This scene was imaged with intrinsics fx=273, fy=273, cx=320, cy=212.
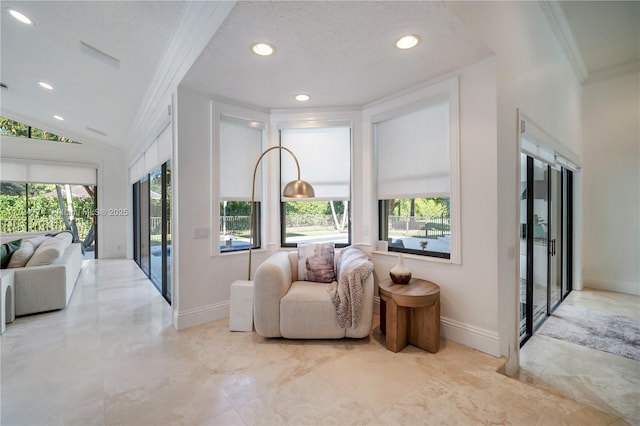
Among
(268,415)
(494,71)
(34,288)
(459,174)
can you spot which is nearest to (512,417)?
(268,415)

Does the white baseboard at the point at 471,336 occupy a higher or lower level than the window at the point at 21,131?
lower

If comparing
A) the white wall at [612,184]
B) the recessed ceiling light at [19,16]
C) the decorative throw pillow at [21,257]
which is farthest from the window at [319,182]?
the white wall at [612,184]

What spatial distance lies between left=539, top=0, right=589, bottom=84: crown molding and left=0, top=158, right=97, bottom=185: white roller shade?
30.2 ft

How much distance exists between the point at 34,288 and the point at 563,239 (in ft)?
24.7

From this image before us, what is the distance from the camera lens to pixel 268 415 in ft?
5.43

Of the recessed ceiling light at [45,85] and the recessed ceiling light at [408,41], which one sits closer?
the recessed ceiling light at [408,41]

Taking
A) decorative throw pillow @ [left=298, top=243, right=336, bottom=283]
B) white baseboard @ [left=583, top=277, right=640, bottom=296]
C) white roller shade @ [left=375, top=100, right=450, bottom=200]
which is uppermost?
white roller shade @ [left=375, top=100, right=450, bottom=200]

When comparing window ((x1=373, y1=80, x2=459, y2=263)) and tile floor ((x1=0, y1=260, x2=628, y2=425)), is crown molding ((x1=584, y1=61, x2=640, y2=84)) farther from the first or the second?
tile floor ((x1=0, y1=260, x2=628, y2=425))

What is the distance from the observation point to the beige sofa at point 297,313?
2523mm

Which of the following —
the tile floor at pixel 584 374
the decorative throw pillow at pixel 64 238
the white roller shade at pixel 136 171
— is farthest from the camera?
the white roller shade at pixel 136 171

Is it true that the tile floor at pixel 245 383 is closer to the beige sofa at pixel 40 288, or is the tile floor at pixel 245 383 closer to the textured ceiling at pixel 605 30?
the beige sofa at pixel 40 288

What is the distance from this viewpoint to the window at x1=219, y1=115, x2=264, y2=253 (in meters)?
3.36

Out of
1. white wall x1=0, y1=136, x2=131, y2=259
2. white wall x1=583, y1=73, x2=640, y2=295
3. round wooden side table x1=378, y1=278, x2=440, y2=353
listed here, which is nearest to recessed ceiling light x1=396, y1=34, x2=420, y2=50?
round wooden side table x1=378, y1=278, x2=440, y2=353

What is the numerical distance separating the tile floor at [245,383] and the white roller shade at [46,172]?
4996mm
